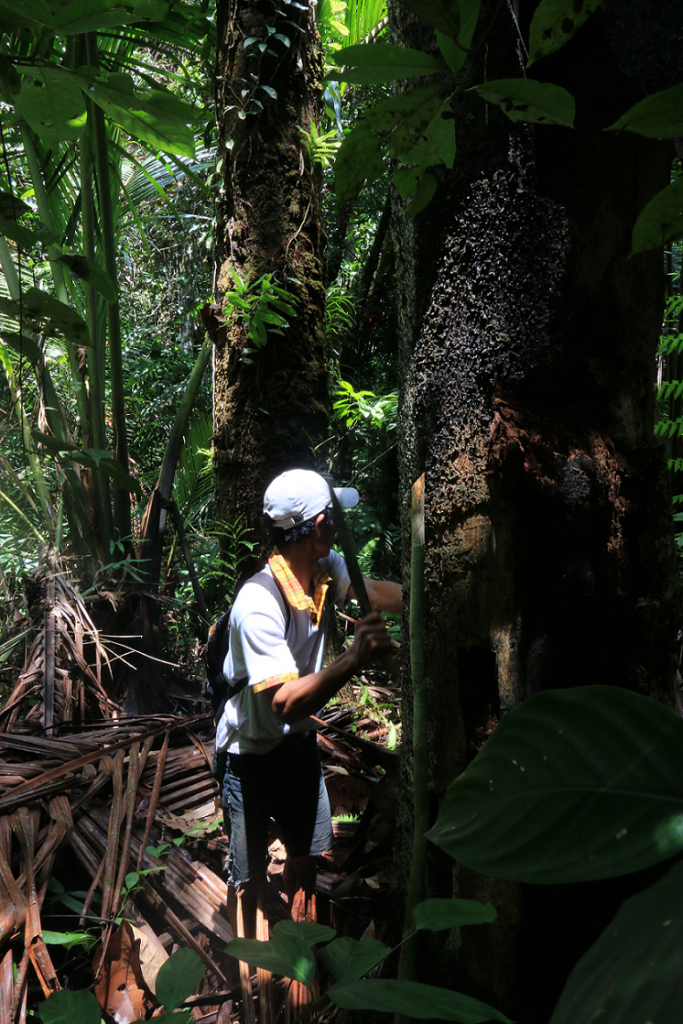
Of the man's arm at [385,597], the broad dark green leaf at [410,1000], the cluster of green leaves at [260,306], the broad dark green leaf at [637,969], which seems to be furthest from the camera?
the cluster of green leaves at [260,306]

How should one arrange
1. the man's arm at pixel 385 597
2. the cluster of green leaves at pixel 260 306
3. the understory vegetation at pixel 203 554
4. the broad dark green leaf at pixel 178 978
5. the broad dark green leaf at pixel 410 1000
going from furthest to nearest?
1. the cluster of green leaves at pixel 260 306
2. the man's arm at pixel 385 597
3. the broad dark green leaf at pixel 178 978
4. the broad dark green leaf at pixel 410 1000
5. the understory vegetation at pixel 203 554

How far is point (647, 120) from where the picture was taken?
509 mm

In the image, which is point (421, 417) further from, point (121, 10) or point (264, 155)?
point (264, 155)

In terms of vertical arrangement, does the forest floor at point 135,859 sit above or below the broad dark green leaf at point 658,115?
below

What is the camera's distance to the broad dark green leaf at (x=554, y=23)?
1.78ft

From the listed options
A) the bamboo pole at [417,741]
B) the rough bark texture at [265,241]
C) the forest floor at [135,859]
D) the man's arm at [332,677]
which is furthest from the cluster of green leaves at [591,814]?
the rough bark texture at [265,241]

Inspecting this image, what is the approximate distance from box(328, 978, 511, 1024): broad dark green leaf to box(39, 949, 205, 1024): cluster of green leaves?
140mm

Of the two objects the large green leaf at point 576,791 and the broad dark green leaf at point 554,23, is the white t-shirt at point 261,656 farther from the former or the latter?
the broad dark green leaf at point 554,23

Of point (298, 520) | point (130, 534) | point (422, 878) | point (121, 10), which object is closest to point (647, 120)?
point (121, 10)

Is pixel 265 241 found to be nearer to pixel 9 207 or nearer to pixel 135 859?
pixel 9 207

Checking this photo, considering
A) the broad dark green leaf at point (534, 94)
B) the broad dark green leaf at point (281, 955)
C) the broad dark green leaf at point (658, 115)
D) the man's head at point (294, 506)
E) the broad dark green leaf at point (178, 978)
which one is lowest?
the broad dark green leaf at point (178, 978)

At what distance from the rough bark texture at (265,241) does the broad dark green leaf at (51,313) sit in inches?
69.6

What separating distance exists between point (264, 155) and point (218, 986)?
9.55 feet

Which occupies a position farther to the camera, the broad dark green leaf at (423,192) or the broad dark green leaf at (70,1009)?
the broad dark green leaf at (423,192)
